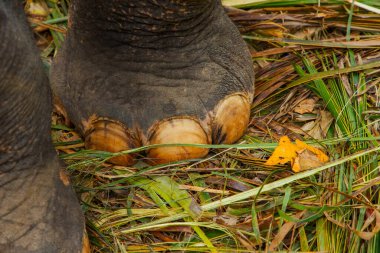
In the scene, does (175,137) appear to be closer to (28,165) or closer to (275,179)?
(275,179)

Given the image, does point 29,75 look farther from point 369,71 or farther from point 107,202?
point 369,71

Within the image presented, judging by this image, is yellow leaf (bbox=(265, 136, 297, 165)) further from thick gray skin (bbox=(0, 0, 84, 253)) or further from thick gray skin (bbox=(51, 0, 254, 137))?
thick gray skin (bbox=(0, 0, 84, 253))

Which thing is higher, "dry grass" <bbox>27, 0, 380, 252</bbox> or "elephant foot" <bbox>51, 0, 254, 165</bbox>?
"elephant foot" <bbox>51, 0, 254, 165</bbox>

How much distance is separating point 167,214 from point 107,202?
14 cm

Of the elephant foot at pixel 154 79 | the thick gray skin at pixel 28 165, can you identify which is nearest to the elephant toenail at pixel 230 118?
the elephant foot at pixel 154 79

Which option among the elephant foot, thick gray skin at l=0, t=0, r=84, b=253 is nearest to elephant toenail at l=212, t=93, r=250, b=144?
the elephant foot

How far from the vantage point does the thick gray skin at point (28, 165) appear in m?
1.33

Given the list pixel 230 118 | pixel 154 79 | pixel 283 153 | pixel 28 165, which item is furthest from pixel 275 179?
pixel 28 165

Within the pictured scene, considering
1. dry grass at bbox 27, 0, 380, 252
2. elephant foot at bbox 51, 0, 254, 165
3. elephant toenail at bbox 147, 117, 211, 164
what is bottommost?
dry grass at bbox 27, 0, 380, 252

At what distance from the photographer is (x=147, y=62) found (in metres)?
1.74

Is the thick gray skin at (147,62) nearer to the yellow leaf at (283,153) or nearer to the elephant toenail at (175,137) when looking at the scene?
the elephant toenail at (175,137)

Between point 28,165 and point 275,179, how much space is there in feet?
1.74

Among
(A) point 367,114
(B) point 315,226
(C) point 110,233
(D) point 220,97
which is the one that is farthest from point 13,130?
(A) point 367,114

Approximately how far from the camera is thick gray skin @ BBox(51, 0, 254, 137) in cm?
169
